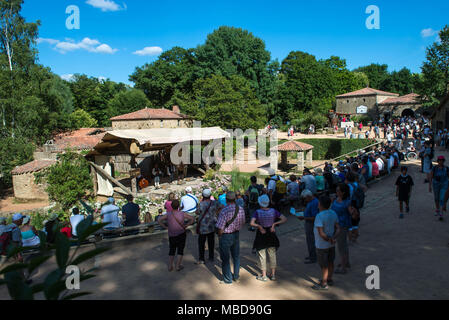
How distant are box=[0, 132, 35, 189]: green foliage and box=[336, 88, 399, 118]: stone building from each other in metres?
39.7

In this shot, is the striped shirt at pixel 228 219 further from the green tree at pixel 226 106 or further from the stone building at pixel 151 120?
the stone building at pixel 151 120

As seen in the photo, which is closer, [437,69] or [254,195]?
[254,195]

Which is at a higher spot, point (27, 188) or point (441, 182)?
point (441, 182)

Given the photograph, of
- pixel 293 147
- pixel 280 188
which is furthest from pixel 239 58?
pixel 280 188

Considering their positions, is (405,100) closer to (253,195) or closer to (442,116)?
(442,116)

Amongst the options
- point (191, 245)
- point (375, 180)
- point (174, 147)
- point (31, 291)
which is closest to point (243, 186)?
point (174, 147)

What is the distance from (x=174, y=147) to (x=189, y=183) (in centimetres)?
224

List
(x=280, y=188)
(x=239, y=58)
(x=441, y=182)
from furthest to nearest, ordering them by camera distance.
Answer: (x=239, y=58)
(x=280, y=188)
(x=441, y=182)

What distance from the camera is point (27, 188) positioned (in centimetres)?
2184

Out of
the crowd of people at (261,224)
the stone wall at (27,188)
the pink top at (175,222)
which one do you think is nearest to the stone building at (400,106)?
the crowd of people at (261,224)

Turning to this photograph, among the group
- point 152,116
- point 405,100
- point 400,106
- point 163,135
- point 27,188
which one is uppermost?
point 405,100

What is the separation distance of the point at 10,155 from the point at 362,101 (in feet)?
140

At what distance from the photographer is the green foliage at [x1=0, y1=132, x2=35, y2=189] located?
992 inches
